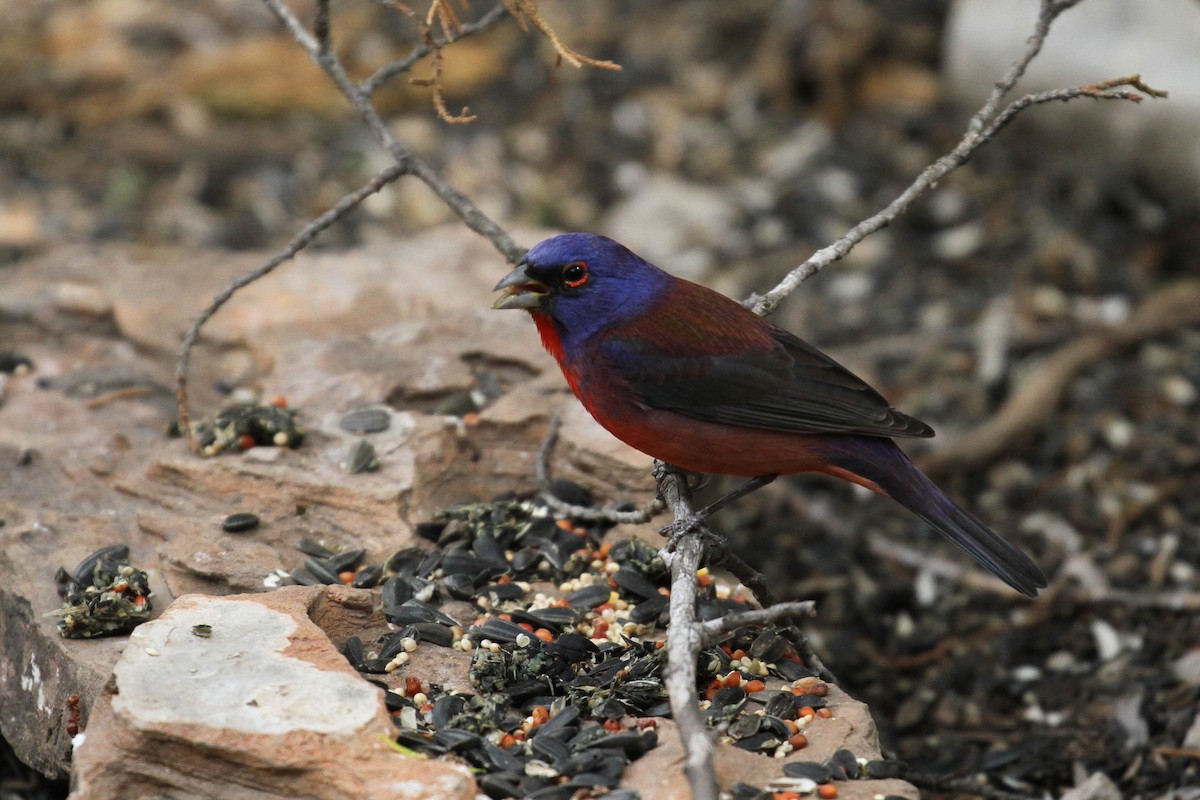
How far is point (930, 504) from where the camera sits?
13.4 feet

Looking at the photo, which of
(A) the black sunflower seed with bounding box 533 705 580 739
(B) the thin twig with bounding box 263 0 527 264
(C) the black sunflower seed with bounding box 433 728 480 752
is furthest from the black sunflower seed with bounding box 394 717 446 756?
(B) the thin twig with bounding box 263 0 527 264

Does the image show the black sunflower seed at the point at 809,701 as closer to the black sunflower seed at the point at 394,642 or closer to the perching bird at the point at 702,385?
the perching bird at the point at 702,385

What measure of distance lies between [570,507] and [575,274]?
75 centimetres

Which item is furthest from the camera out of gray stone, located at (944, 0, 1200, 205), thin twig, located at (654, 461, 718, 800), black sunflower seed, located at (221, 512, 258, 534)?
gray stone, located at (944, 0, 1200, 205)

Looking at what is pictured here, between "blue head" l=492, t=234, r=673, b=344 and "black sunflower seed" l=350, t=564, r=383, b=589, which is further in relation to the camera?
"blue head" l=492, t=234, r=673, b=344

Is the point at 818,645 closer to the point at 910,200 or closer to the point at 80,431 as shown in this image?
the point at 910,200

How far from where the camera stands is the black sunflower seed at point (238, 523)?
13.4 feet

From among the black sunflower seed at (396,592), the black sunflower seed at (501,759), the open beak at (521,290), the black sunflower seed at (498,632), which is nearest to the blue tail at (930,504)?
the open beak at (521,290)

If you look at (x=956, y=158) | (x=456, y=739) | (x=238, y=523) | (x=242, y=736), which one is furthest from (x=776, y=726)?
(x=956, y=158)

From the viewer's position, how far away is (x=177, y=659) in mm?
3166

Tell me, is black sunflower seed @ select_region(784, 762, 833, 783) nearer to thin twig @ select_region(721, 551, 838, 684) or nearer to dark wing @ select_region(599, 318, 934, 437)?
thin twig @ select_region(721, 551, 838, 684)

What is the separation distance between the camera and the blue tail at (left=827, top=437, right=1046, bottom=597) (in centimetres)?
390

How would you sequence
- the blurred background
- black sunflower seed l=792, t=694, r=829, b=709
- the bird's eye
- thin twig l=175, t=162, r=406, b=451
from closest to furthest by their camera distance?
black sunflower seed l=792, t=694, r=829, b=709 → the bird's eye → thin twig l=175, t=162, r=406, b=451 → the blurred background

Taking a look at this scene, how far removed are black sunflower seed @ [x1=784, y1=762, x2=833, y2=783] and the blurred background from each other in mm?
1652
